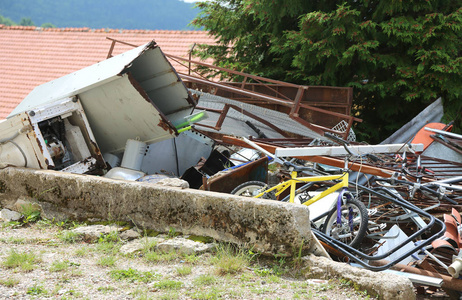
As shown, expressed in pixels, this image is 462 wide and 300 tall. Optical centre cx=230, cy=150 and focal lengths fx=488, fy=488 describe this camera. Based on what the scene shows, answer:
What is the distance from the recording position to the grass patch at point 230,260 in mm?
3844

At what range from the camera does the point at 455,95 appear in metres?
8.10

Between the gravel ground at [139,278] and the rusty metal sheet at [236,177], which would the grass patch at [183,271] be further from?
the rusty metal sheet at [236,177]

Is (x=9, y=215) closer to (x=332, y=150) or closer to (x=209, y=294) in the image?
(x=209, y=294)

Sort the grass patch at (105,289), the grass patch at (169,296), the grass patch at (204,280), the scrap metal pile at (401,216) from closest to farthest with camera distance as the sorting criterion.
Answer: the grass patch at (169,296), the grass patch at (105,289), the grass patch at (204,280), the scrap metal pile at (401,216)

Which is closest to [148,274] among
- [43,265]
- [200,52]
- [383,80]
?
[43,265]

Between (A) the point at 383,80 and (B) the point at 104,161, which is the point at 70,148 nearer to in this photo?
(B) the point at 104,161

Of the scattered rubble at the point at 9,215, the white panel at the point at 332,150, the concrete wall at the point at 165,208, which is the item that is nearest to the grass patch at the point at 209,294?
the concrete wall at the point at 165,208

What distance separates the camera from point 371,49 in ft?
27.7

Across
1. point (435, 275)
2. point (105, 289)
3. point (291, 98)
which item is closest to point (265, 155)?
point (291, 98)

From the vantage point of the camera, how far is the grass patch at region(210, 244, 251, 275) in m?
3.84

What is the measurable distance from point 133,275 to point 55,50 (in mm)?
16798

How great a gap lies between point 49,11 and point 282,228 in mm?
155992

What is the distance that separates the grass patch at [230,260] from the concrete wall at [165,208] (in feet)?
0.39

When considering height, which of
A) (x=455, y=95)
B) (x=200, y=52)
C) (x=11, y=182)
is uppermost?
(x=200, y=52)
